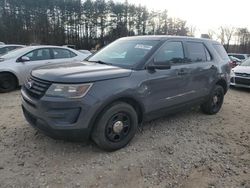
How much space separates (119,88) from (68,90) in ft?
2.44

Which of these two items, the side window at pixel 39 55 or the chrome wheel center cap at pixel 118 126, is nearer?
the chrome wheel center cap at pixel 118 126

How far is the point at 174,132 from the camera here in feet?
15.6

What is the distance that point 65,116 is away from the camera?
132 inches

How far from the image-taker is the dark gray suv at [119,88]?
3.37 m

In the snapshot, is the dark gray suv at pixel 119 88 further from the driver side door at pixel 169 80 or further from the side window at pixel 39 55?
the side window at pixel 39 55

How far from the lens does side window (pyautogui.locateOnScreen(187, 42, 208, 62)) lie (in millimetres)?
5070

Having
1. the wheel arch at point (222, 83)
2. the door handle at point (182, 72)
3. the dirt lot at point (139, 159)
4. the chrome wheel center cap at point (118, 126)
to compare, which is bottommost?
the dirt lot at point (139, 159)

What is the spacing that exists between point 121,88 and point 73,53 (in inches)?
238

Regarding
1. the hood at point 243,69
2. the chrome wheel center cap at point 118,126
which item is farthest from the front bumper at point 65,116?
the hood at point 243,69

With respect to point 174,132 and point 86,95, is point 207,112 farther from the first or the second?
point 86,95

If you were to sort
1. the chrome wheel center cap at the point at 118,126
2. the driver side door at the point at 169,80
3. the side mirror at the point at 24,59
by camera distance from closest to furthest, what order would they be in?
the chrome wheel center cap at the point at 118,126 < the driver side door at the point at 169,80 < the side mirror at the point at 24,59

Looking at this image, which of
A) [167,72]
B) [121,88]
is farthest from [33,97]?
[167,72]

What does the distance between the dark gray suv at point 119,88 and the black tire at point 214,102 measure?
31cm

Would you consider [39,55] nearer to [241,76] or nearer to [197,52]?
[197,52]
